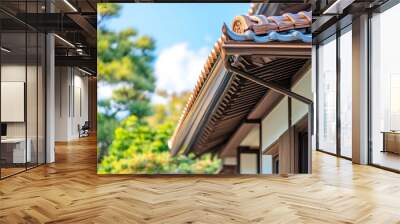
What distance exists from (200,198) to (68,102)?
11065 millimetres

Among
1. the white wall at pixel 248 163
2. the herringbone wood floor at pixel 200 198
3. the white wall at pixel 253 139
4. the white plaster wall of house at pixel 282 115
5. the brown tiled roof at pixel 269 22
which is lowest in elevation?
the herringbone wood floor at pixel 200 198

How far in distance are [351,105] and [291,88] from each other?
310cm

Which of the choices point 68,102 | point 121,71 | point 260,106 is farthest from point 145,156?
point 68,102

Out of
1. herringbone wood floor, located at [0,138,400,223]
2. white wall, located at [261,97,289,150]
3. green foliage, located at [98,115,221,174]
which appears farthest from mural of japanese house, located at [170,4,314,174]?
herringbone wood floor, located at [0,138,400,223]

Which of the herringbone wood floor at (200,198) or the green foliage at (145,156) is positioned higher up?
the green foliage at (145,156)

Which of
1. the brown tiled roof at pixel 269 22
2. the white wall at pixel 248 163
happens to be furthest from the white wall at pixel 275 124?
the brown tiled roof at pixel 269 22

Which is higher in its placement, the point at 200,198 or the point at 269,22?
the point at 269,22

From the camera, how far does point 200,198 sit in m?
4.33

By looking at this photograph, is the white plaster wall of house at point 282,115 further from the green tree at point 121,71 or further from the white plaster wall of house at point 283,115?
the green tree at point 121,71

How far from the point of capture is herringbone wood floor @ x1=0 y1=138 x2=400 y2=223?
3.54 m

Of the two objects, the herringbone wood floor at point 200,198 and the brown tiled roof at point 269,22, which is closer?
the herringbone wood floor at point 200,198

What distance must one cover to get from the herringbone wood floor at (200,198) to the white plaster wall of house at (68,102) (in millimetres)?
8091

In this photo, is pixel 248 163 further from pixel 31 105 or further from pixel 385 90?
pixel 31 105

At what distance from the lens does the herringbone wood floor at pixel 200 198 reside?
3545 millimetres
